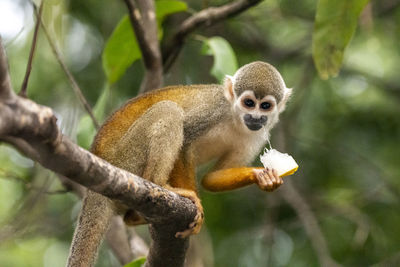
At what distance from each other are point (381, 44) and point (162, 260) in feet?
19.0

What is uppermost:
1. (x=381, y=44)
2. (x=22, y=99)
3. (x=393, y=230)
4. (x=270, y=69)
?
(x=22, y=99)

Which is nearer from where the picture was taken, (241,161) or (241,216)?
(241,161)

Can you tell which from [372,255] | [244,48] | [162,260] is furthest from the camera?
[244,48]

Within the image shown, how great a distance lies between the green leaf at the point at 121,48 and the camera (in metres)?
5.38

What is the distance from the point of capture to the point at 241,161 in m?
4.44

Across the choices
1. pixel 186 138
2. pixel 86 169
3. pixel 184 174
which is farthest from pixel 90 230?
pixel 86 169

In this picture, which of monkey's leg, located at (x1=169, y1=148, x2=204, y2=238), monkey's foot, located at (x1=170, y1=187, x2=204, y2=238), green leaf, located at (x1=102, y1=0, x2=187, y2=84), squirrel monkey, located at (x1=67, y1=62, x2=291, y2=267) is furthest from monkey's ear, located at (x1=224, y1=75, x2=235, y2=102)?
green leaf, located at (x1=102, y1=0, x2=187, y2=84)

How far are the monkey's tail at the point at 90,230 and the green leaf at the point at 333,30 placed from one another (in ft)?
7.66

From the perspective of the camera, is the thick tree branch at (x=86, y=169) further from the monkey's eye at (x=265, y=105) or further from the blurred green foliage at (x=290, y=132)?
the blurred green foliage at (x=290, y=132)

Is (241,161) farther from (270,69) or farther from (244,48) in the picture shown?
(244,48)

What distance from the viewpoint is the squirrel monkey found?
11.8 feet

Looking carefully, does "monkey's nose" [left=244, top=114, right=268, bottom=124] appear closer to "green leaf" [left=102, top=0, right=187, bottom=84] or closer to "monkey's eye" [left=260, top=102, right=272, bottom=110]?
"monkey's eye" [left=260, top=102, right=272, bottom=110]

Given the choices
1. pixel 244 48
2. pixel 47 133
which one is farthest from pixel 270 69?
pixel 244 48

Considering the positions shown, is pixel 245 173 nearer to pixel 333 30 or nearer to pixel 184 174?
pixel 184 174
